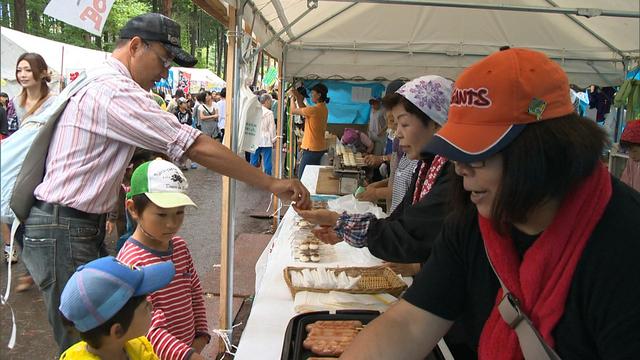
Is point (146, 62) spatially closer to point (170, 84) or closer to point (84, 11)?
point (84, 11)

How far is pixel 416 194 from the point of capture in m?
2.39

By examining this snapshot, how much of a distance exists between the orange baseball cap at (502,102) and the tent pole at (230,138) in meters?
2.55

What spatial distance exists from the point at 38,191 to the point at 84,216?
0.66 feet

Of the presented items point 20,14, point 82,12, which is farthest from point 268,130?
point 20,14

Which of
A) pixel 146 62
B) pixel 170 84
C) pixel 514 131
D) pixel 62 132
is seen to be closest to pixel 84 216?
pixel 62 132

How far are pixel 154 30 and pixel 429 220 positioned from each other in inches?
59.3

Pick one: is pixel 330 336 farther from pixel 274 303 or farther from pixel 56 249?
pixel 56 249

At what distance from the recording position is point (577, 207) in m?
1.05

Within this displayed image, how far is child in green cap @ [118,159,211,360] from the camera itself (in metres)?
2.01

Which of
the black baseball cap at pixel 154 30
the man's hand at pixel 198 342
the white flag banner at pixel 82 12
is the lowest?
the man's hand at pixel 198 342

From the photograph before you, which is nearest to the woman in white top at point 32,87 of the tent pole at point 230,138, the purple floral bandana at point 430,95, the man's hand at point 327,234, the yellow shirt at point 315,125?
the tent pole at point 230,138

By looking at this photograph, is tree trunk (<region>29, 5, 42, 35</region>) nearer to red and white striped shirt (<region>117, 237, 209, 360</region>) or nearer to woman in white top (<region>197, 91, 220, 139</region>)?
woman in white top (<region>197, 91, 220, 139</region>)

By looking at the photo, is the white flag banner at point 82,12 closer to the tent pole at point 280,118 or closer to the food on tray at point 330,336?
the food on tray at point 330,336

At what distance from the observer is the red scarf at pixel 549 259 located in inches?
41.3
